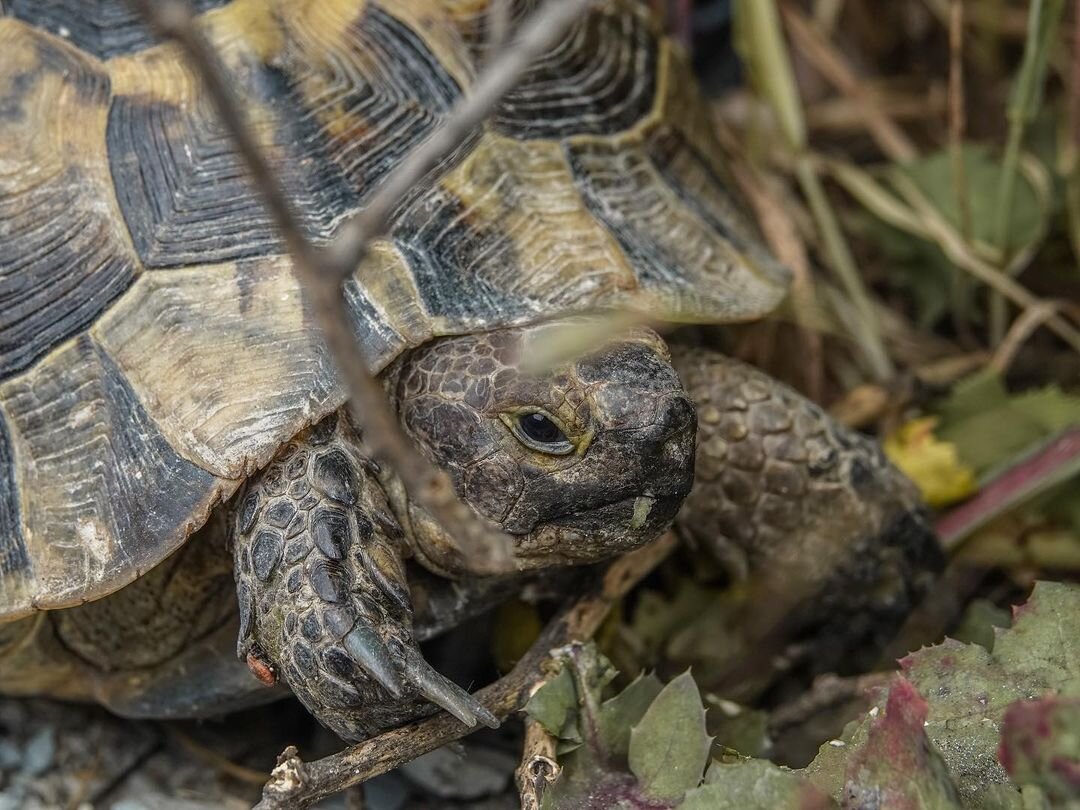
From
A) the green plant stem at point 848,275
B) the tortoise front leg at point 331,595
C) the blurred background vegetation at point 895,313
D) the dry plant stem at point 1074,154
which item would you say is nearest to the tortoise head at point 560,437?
the tortoise front leg at point 331,595

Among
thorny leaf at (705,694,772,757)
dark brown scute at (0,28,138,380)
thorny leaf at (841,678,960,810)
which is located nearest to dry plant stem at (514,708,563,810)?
thorny leaf at (705,694,772,757)

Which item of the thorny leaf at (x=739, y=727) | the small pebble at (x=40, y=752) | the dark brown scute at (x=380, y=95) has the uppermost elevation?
the dark brown scute at (x=380, y=95)

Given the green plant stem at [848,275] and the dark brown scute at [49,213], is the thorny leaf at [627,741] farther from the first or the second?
the green plant stem at [848,275]

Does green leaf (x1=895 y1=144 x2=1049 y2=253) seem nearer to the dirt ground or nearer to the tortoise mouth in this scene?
the tortoise mouth

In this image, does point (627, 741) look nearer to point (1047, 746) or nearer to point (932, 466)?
point (1047, 746)

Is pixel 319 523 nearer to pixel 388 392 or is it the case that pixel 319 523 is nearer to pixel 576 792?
pixel 388 392
